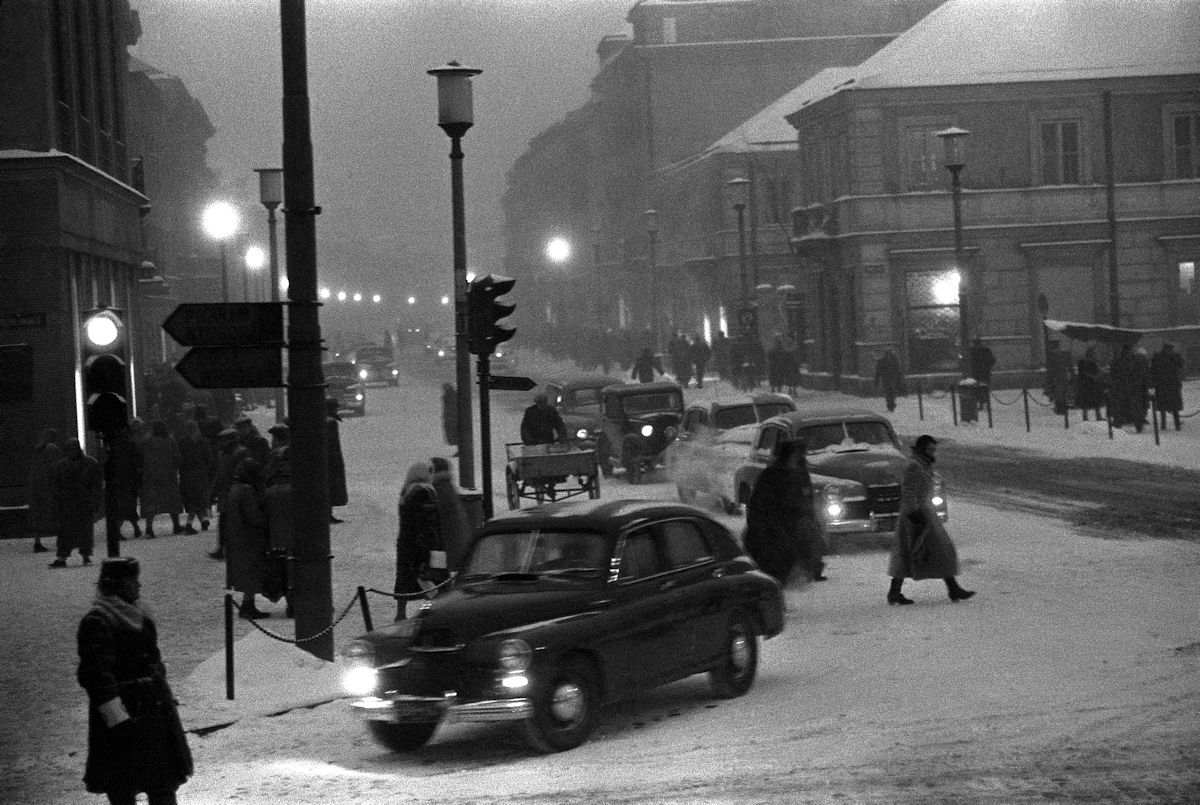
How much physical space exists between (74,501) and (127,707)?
14313 mm

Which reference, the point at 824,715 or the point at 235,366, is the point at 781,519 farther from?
the point at 235,366

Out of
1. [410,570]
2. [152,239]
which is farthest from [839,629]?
[152,239]

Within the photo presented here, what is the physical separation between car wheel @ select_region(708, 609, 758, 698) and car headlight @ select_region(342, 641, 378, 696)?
246 centimetres

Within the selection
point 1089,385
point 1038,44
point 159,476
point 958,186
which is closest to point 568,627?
point 159,476

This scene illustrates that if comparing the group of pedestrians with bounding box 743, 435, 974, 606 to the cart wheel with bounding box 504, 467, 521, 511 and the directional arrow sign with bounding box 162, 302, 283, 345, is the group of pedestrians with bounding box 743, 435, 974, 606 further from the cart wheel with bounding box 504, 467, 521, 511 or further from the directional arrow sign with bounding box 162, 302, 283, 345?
the cart wheel with bounding box 504, 467, 521, 511

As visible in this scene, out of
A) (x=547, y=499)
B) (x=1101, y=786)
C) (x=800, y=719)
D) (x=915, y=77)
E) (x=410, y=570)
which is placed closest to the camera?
(x=1101, y=786)

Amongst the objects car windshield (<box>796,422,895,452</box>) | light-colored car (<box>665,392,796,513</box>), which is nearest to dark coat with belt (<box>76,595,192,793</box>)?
car windshield (<box>796,422,895,452</box>)

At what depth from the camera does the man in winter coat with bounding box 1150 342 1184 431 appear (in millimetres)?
35781

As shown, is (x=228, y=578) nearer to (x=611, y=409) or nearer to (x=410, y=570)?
(x=410, y=570)

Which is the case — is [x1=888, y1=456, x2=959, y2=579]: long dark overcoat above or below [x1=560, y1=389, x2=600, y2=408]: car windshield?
below

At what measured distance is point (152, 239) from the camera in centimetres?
7075

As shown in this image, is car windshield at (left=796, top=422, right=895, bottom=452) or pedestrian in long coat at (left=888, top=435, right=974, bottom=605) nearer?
pedestrian in long coat at (left=888, top=435, right=974, bottom=605)

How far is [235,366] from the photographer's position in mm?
12719

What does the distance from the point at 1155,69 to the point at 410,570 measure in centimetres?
4158
